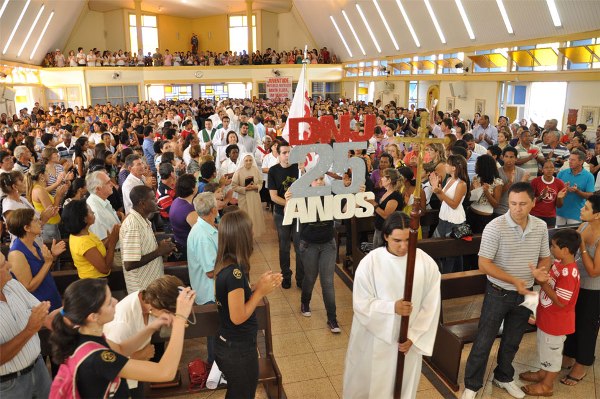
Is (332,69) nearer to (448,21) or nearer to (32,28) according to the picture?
(448,21)

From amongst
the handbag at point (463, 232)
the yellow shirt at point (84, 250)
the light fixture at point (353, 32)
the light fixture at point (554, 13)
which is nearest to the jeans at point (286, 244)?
the handbag at point (463, 232)

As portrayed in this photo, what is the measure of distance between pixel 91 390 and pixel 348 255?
16.6ft

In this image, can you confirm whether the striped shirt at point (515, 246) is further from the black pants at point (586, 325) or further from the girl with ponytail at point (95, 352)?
the girl with ponytail at point (95, 352)

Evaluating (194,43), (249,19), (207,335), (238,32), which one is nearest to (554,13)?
(207,335)

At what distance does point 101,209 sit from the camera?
4602mm

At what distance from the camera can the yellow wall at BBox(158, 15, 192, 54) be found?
1256 inches

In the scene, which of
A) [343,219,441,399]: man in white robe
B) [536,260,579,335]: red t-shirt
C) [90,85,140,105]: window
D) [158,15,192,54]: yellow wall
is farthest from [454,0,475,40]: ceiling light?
[158,15,192,54]: yellow wall

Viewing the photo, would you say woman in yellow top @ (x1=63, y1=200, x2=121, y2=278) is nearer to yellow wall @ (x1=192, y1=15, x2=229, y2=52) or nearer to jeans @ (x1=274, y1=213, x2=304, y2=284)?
jeans @ (x1=274, y1=213, x2=304, y2=284)

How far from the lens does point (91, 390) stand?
214 centimetres

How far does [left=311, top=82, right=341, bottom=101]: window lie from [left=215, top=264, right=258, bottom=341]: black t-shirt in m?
26.5

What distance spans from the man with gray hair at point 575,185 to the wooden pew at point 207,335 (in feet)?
14.8

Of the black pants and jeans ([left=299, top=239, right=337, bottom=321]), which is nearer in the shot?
the black pants

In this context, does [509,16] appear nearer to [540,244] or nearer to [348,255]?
[348,255]

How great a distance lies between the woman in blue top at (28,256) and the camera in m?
3.44
